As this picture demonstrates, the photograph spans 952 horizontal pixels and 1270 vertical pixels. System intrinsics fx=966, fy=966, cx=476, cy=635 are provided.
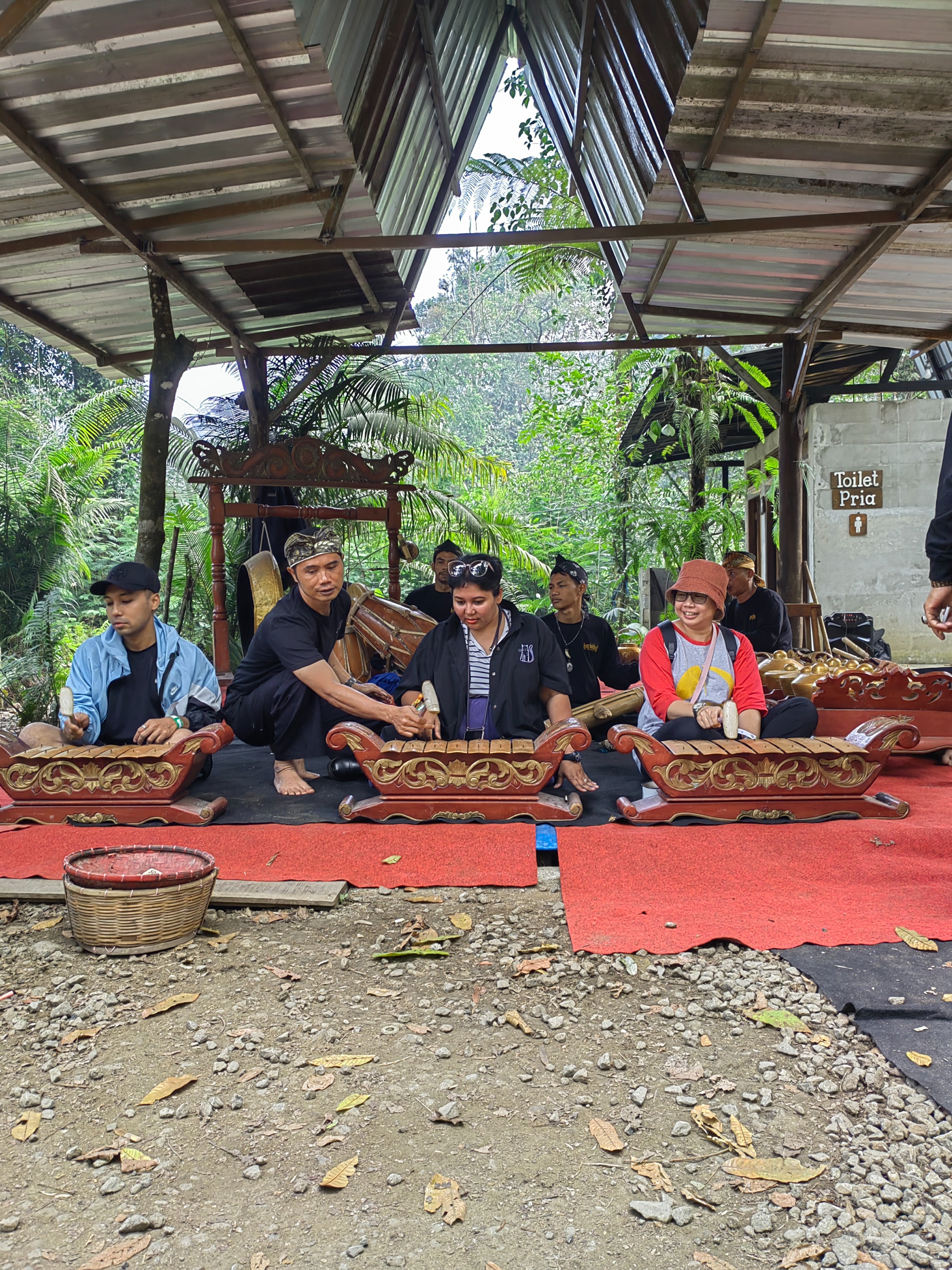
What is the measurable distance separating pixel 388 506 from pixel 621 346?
241 centimetres

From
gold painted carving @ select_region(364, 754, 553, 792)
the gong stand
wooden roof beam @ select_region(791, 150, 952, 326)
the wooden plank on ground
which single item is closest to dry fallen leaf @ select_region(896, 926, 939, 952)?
gold painted carving @ select_region(364, 754, 553, 792)

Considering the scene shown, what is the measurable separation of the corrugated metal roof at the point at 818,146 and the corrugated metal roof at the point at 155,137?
1847 millimetres

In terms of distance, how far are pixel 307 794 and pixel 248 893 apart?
1481 mm

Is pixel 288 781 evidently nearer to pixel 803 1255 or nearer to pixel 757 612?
pixel 803 1255

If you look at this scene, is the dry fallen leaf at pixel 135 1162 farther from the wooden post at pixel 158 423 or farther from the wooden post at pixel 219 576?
the wooden post at pixel 219 576

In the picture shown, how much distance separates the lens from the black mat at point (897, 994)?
7.07 feet

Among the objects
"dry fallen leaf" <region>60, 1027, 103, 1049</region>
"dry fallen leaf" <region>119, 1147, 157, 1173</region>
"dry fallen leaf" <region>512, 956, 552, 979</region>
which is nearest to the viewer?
"dry fallen leaf" <region>119, 1147, 157, 1173</region>

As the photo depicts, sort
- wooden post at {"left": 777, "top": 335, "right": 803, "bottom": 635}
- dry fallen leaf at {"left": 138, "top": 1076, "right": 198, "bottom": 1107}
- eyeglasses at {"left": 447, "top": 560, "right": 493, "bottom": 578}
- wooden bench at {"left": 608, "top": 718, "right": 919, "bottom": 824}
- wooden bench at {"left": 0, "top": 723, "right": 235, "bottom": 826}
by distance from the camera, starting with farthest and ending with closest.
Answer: wooden post at {"left": 777, "top": 335, "right": 803, "bottom": 635}
eyeglasses at {"left": 447, "top": 560, "right": 493, "bottom": 578}
wooden bench at {"left": 0, "top": 723, "right": 235, "bottom": 826}
wooden bench at {"left": 608, "top": 718, "right": 919, "bottom": 824}
dry fallen leaf at {"left": 138, "top": 1076, "right": 198, "bottom": 1107}

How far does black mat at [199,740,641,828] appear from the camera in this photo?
4.34 m

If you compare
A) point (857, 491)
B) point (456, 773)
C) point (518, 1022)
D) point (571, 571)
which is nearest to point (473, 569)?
point (456, 773)

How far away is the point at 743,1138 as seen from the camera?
6.33 ft

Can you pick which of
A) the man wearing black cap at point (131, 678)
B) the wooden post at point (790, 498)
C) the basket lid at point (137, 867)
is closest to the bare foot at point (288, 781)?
the man wearing black cap at point (131, 678)

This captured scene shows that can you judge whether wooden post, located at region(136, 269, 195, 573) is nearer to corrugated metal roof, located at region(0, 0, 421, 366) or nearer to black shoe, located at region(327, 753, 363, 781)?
Result: corrugated metal roof, located at region(0, 0, 421, 366)

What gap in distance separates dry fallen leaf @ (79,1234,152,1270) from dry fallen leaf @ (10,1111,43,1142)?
461 millimetres
